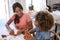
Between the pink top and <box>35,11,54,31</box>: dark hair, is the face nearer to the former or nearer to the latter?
the pink top

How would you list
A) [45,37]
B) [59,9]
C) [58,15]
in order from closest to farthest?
[45,37] < [58,15] < [59,9]

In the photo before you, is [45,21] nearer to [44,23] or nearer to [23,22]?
[44,23]

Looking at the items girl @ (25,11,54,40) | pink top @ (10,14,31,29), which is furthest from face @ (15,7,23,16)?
girl @ (25,11,54,40)

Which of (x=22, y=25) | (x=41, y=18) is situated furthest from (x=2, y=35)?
(x=41, y=18)

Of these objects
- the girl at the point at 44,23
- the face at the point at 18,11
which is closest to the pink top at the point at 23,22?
the face at the point at 18,11

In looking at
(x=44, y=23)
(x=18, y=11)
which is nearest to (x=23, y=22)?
(x=18, y=11)

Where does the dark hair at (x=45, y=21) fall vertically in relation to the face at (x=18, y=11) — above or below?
below

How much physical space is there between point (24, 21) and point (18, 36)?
42 centimetres

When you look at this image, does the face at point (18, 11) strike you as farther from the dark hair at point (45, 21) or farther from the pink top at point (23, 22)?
the dark hair at point (45, 21)

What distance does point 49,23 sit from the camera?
1.55 metres

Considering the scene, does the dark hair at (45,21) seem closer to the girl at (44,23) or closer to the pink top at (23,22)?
the girl at (44,23)

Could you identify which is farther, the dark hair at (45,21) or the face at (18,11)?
the face at (18,11)

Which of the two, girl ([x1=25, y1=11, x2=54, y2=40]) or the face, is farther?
the face

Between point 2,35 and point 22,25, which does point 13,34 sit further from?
point 22,25
